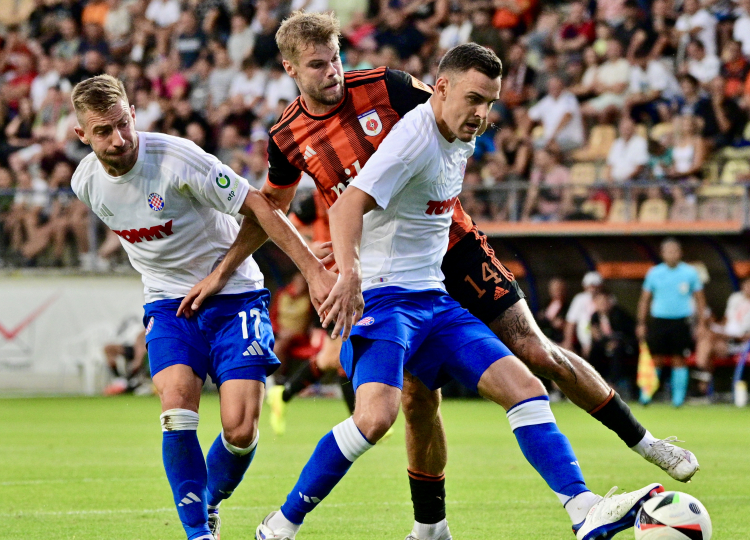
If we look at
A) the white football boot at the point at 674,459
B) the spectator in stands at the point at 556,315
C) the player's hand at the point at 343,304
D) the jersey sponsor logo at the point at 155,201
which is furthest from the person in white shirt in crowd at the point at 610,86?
the player's hand at the point at 343,304

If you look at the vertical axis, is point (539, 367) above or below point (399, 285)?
below

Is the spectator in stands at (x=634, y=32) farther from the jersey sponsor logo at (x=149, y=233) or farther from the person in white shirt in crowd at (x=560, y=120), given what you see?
the jersey sponsor logo at (x=149, y=233)

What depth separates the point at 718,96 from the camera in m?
16.3

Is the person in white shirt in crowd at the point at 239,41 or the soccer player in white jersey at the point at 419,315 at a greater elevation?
the person in white shirt in crowd at the point at 239,41

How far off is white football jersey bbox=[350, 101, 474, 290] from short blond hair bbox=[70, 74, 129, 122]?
126 cm

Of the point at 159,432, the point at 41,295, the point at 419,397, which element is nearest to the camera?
the point at 419,397

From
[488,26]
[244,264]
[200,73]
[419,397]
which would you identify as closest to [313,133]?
[244,264]

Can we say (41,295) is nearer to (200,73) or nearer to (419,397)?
(200,73)

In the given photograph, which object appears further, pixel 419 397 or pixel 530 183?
pixel 530 183

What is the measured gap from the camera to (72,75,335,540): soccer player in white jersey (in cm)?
504

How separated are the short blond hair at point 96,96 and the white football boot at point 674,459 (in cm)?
310

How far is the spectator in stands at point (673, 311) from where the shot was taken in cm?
1580

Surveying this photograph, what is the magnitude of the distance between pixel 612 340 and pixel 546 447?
475 inches

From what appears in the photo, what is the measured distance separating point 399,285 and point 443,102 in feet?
2.77
